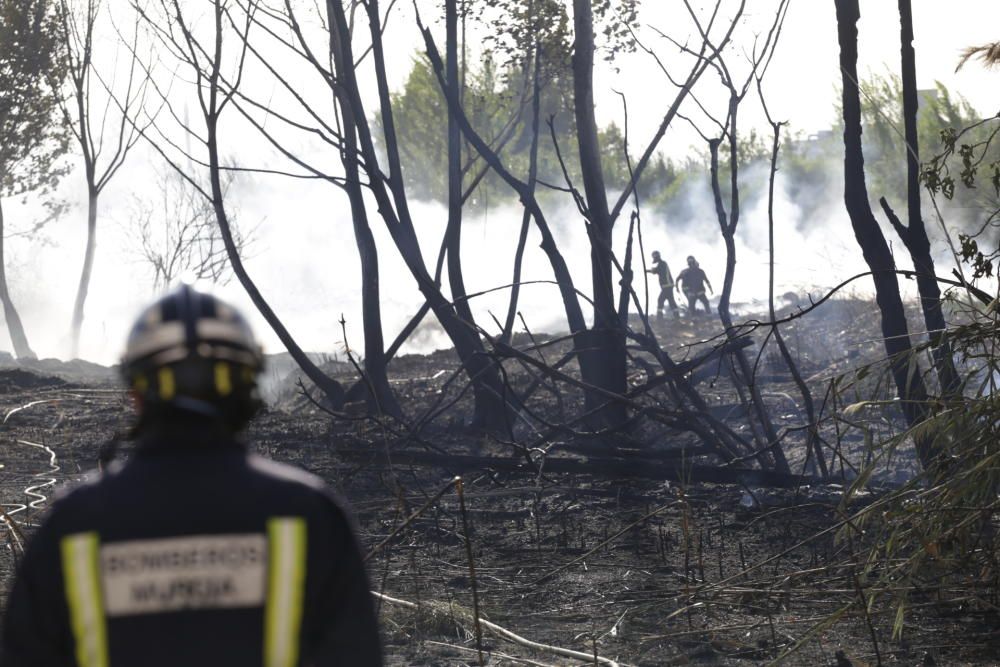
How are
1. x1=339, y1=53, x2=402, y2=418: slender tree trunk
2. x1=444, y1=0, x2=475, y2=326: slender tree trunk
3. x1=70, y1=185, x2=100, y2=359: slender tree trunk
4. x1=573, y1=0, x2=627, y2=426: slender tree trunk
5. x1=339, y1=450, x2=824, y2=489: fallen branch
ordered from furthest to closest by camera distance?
x1=70, y1=185, x2=100, y2=359: slender tree trunk
x1=339, y1=53, x2=402, y2=418: slender tree trunk
x1=444, y1=0, x2=475, y2=326: slender tree trunk
x1=573, y1=0, x2=627, y2=426: slender tree trunk
x1=339, y1=450, x2=824, y2=489: fallen branch

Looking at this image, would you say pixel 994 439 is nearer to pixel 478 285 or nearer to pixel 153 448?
pixel 153 448

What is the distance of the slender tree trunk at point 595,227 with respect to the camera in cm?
1027

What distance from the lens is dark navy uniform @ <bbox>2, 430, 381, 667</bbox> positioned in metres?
1.63

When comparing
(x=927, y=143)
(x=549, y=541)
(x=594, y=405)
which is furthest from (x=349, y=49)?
(x=927, y=143)

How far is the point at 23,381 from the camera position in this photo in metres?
17.2

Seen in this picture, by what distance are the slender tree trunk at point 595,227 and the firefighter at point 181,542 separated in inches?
334

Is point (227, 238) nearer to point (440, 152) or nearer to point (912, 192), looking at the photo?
point (912, 192)

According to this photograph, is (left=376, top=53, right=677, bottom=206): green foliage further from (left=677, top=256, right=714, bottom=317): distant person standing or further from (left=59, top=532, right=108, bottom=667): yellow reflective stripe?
(left=59, top=532, right=108, bottom=667): yellow reflective stripe

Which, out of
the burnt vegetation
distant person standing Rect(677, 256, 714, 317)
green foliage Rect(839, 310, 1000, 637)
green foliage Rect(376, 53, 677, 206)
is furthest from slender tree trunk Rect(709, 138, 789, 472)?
green foliage Rect(376, 53, 677, 206)

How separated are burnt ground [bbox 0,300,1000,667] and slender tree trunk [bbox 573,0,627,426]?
1.70ft

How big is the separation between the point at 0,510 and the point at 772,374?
9.87 m

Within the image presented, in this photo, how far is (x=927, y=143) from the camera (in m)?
40.1

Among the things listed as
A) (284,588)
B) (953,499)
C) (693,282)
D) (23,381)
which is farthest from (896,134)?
(284,588)

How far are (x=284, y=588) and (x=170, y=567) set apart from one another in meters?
0.15
